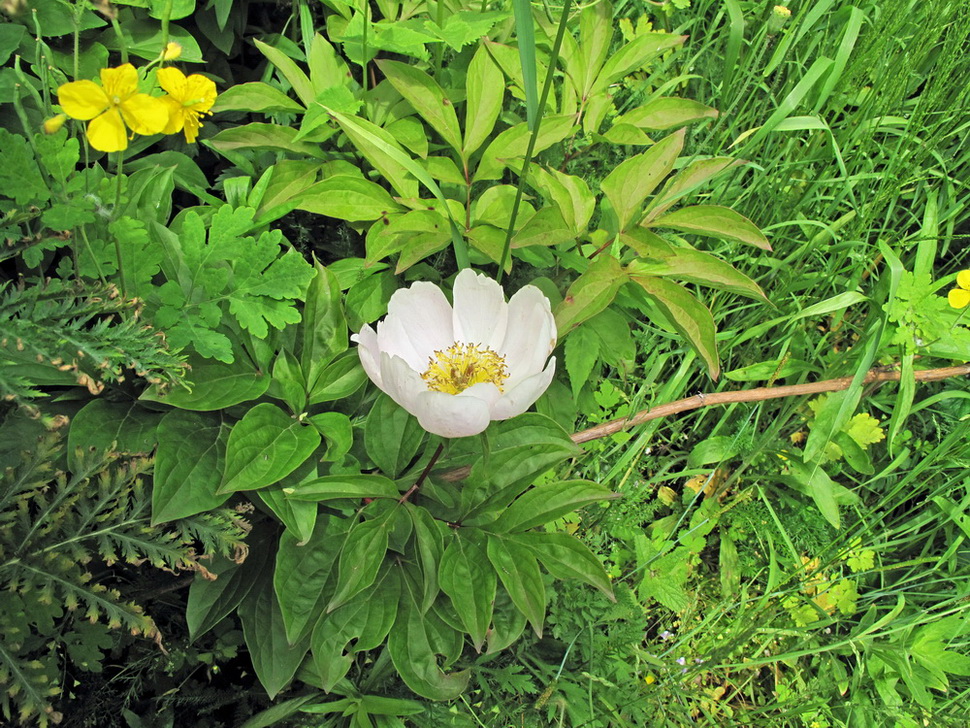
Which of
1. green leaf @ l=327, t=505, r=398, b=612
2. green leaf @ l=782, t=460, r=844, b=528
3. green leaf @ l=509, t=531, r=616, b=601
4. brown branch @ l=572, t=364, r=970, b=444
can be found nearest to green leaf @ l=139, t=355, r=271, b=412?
green leaf @ l=327, t=505, r=398, b=612

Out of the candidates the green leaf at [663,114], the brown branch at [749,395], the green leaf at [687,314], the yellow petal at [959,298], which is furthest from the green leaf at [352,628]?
the yellow petal at [959,298]

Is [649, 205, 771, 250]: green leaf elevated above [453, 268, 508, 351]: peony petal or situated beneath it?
elevated above

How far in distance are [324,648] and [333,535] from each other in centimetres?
19

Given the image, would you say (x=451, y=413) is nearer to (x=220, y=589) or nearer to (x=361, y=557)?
(x=361, y=557)

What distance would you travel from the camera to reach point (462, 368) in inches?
56.2

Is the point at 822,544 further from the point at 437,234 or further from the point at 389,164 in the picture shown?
the point at 389,164

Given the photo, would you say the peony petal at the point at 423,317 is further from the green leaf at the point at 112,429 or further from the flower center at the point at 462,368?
the green leaf at the point at 112,429

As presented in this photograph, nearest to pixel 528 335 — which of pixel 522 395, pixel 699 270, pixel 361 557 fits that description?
pixel 522 395

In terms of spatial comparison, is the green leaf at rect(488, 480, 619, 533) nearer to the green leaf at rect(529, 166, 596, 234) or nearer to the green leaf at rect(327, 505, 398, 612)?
the green leaf at rect(327, 505, 398, 612)

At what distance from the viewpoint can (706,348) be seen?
1368mm

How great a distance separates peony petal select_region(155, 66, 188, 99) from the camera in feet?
3.51

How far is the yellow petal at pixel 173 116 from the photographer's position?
107 cm

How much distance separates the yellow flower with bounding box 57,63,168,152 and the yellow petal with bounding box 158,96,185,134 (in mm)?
62

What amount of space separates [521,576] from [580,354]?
1.57 ft
